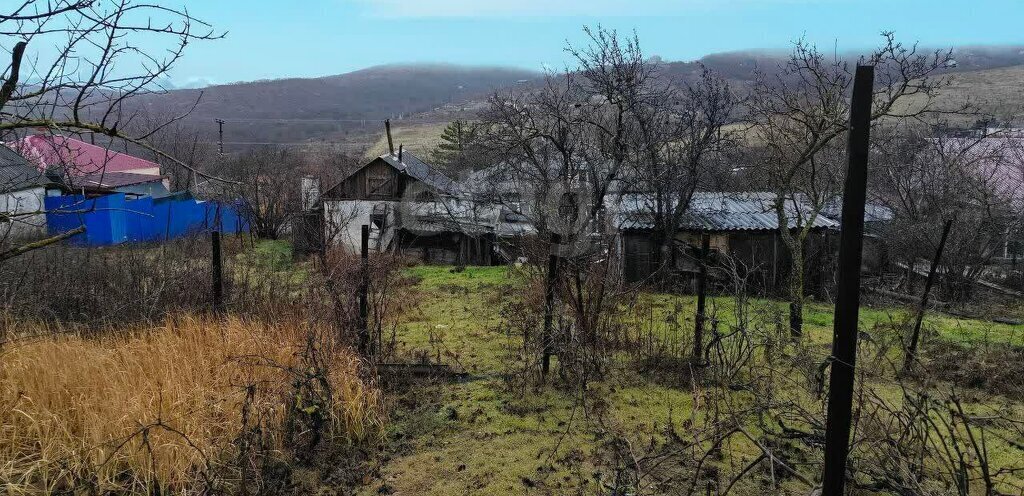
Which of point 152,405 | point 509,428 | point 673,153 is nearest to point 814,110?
point 509,428

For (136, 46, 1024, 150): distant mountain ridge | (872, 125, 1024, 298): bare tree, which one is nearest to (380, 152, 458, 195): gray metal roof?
(872, 125, 1024, 298): bare tree

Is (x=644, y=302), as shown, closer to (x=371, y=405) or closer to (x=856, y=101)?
(x=371, y=405)

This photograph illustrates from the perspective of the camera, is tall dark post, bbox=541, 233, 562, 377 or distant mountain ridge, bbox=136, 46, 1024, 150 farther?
distant mountain ridge, bbox=136, 46, 1024, 150

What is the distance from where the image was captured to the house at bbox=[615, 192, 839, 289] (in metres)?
15.2

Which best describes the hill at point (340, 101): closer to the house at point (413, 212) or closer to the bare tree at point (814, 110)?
the house at point (413, 212)

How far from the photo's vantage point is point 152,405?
4184 mm

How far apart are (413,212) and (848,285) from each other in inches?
848

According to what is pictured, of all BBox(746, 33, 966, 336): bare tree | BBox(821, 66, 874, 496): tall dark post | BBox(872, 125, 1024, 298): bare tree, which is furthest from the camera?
BBox(872, 125, 1024, 298): bare tree

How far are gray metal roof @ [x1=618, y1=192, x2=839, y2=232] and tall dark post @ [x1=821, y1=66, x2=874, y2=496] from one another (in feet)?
43.1

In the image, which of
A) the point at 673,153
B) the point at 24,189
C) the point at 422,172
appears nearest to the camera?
the point at 24,189

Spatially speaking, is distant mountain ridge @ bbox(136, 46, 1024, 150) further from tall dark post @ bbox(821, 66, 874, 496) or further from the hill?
tall dark post @ bbox(821, 66, 874, 496)

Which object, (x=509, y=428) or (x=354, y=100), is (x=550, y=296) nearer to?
(x=509, y=428)

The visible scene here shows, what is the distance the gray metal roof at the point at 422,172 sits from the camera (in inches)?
1002

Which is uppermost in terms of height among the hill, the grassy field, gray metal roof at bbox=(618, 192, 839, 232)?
the hill
